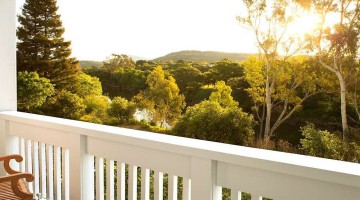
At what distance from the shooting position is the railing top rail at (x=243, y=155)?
1.16m

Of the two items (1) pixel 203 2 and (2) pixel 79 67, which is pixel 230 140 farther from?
(2) pixel 79 67

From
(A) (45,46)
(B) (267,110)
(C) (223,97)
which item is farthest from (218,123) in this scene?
(A) (45,46)

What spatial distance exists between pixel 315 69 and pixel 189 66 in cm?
128

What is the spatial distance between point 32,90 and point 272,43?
11.5 feet

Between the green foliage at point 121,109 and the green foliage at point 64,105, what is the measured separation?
2.37ft

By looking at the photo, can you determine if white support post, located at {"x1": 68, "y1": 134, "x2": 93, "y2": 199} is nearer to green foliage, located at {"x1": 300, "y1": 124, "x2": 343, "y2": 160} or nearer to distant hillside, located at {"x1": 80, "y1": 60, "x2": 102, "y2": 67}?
green foliage, located at {"x1": 300, "y1": 124, "x2": 343, "y2": 160}

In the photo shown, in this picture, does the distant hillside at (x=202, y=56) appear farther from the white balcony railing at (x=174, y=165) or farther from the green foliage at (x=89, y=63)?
the white balcony railing at (x=174, y=165)

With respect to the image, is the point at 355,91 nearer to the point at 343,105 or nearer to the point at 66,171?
the point at 343,105

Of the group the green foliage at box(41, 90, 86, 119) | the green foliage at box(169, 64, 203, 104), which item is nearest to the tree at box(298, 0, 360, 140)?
the green foliage at box(169, 64, 203, 104)

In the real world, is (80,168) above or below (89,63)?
below

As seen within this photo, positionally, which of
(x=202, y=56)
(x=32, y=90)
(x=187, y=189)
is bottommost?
(x=187, y=189)

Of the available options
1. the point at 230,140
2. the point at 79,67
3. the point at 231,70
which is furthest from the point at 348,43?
the point at 79,67

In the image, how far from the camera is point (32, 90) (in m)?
5.53

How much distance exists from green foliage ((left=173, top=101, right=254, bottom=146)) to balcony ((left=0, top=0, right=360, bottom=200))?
1767 mm
